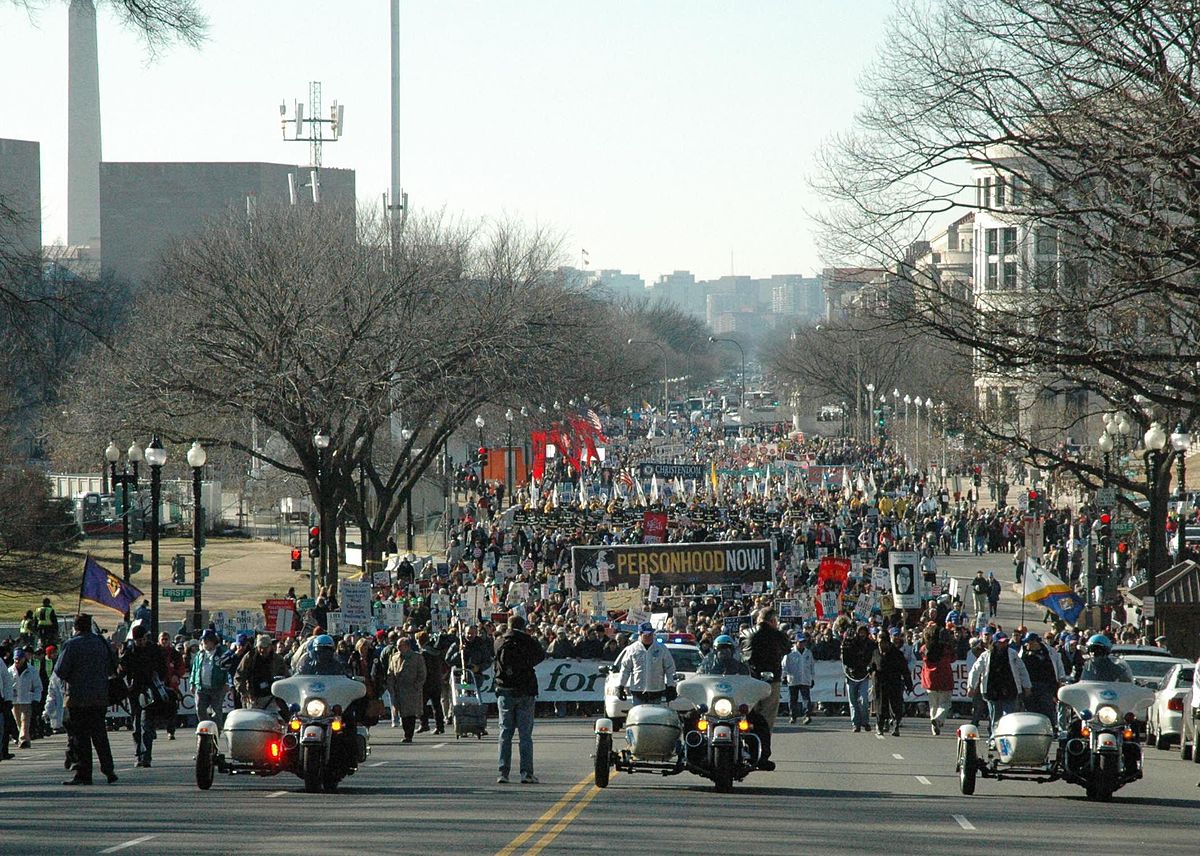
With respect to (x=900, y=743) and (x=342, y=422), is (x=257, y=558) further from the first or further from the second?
(x=900, y=743)

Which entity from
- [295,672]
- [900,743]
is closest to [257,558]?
[900,743]

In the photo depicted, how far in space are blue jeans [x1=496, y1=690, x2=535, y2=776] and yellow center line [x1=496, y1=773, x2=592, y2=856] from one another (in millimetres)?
510

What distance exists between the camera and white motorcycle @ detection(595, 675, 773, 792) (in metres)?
15.1

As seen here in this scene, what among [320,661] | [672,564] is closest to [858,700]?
[320,661]

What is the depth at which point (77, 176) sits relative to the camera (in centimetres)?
18088

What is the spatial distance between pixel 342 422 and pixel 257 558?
17.6m

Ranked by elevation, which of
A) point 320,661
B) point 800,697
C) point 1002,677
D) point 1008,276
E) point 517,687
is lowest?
point 800,697

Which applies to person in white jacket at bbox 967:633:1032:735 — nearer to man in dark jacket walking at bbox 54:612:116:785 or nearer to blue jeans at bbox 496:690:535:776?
blue jeans at bbox 496:690:535:776

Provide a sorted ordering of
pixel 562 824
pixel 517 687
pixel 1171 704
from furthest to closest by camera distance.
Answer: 1. pixel 1171 704
2. pixel 517 687
3. pixel 562 824

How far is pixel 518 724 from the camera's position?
16.1m

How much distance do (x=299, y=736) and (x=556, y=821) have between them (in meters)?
2.95

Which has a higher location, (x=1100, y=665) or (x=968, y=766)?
(x=1100, y=665)

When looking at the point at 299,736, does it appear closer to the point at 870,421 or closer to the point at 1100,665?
the point at 1100,665

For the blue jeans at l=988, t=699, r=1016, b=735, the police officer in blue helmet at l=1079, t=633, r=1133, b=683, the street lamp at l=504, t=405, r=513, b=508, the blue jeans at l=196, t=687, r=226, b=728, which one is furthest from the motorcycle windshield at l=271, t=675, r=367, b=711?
the street lamp at l=504, t=405, r=513, b=508
